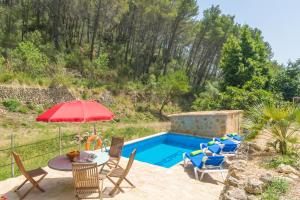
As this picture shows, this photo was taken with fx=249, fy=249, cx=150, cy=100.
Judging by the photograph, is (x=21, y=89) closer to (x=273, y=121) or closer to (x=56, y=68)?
(x=56, y=68)

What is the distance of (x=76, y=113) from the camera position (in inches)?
227

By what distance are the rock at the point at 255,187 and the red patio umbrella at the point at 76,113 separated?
3456 millimetres

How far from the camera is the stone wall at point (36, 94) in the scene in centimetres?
1770

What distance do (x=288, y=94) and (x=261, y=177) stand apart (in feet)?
55.6

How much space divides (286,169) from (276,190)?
1.19 m

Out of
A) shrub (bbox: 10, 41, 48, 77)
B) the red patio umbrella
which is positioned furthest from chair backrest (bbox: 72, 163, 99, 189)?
shrub (bbox: 10, 41, 48, 77)

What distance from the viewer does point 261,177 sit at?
4965 mm

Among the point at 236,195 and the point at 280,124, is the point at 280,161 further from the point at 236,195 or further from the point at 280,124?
the point at 236,195

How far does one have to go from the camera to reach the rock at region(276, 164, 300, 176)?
5387 millimetres

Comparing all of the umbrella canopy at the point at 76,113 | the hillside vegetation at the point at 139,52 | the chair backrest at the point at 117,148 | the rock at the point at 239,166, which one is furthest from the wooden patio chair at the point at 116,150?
the hillside vegetation at the point at 139,52

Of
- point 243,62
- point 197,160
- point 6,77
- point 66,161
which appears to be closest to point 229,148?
point 197,160

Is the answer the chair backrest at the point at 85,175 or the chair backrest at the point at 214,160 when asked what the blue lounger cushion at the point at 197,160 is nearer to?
the chair backrest at the point at 214,160

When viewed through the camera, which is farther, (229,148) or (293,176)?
(229,148)

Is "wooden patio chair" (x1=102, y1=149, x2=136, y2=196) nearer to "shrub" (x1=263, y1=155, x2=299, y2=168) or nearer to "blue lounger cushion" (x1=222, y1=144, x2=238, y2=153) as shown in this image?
"shrub" (x1=263, y1=155, x2=299, y2=168)
